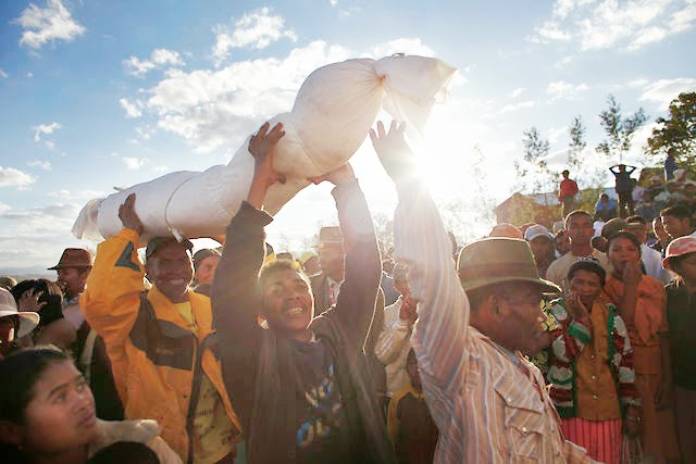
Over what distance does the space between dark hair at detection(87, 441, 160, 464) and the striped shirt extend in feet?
3.57

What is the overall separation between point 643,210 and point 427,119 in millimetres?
13267

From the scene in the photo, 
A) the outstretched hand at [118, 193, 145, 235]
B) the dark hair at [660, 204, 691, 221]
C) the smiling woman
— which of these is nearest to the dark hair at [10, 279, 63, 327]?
the outstretched hand at [118, 193, 145, 235]

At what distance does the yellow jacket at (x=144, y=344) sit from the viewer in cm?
241

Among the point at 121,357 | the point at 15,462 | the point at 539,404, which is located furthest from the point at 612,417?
the point at 15,462

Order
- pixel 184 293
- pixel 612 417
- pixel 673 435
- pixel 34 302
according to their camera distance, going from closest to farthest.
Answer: pixel 184 293 < pixel 612 417 < pixel 34 302 < pixel 673 435

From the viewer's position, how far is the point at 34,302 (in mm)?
3639

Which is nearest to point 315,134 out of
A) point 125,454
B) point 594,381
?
point 125,454

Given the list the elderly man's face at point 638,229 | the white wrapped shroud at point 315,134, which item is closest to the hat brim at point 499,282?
the white wrapped shroud at point 315,134

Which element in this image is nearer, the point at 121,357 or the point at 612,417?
the point at 121,357

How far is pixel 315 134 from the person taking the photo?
2.00 metres

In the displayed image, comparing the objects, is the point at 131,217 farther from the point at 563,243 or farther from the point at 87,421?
the point at 563,243

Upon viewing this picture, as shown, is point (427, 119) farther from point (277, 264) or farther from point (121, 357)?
point (121, 357)

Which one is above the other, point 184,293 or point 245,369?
point 184,293

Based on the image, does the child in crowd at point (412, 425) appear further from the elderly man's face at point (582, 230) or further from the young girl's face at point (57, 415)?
the elderly man's face at point (582, 230)
